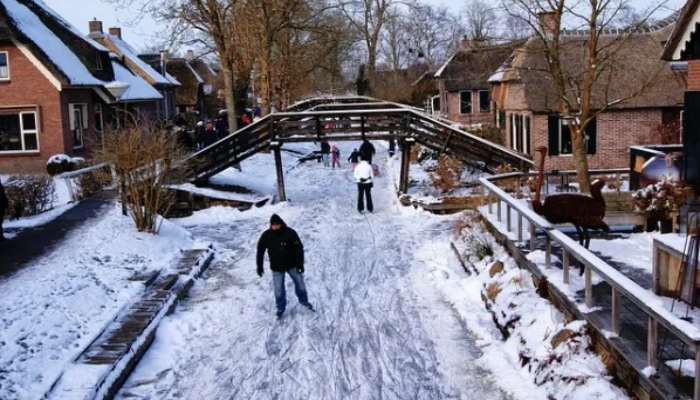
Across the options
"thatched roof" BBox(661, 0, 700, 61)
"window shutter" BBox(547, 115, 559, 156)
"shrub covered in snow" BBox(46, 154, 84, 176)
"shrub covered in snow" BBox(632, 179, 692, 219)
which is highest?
"thatched roof" BBox(661, 0, 700, 61)

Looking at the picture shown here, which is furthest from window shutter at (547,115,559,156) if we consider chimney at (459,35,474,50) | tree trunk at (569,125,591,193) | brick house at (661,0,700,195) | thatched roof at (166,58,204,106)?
thatched roof at (166,58,204,106)

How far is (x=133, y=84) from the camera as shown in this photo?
142 ft

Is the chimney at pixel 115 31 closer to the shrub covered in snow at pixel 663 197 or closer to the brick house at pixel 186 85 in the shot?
the brick house at pixel 186 85

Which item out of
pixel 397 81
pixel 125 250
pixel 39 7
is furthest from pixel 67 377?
pixel 397 81

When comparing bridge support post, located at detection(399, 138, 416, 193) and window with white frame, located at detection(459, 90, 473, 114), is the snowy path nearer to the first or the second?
bridge support post, located at detection(399, 138, 416, 193)

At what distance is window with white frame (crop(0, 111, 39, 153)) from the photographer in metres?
31.9

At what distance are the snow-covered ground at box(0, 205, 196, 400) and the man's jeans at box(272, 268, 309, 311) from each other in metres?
2.24

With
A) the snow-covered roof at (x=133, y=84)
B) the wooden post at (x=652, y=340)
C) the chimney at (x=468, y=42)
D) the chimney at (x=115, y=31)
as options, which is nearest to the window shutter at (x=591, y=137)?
the chimney at (x=468, y=42)

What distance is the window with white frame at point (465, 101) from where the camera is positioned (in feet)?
181

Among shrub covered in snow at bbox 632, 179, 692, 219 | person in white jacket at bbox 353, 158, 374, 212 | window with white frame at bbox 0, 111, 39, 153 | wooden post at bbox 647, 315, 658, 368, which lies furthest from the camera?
window with white frame at bbox 0, 111, 39, 153

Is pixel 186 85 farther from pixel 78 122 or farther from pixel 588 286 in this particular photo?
pixel 588 286

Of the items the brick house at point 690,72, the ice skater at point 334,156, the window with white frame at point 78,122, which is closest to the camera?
the brick house at point 690,72

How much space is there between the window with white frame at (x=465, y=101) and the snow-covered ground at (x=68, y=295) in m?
40.6

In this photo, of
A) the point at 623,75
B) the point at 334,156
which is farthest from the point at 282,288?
the point at 334,156
